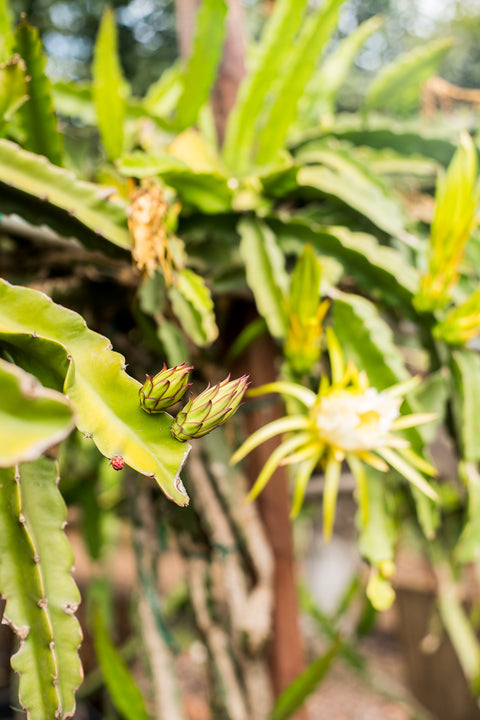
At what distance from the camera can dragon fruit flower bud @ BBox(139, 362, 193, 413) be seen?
1.03 ft

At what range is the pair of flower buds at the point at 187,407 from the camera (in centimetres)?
31

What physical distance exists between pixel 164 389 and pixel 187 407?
0.02 metres

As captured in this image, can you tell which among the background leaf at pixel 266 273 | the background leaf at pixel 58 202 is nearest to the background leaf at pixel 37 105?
the background leaf at pixel 58 202

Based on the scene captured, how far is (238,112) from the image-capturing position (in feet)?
2.41

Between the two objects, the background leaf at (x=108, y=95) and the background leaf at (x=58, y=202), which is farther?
the background leaf at (x=108, y=95)

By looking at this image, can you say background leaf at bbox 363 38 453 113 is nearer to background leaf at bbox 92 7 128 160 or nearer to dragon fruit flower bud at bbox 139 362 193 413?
background leaf at bbox 92 7 128 160

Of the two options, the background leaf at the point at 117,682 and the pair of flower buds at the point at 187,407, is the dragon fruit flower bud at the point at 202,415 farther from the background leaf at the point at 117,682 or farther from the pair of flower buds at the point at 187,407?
the background leaf at the point at 117,682

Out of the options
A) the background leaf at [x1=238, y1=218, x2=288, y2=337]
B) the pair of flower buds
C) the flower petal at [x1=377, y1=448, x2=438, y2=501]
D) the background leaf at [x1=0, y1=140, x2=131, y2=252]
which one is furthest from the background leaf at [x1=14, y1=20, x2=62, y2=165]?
the flower petal at [x1=377, y1=448, x2=438, y2=501]

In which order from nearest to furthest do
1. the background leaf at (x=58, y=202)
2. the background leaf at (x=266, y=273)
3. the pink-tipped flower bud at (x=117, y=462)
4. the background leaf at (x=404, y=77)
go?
the pink-tipped flower bud at (x=117, y=462) → the background leaf at (x=58, y=202) → the background leaf at (x=266, y=273) → the background leaf at (x=404, y=77)

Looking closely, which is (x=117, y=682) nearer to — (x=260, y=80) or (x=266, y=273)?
(x=266, y=273)

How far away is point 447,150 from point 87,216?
51cm

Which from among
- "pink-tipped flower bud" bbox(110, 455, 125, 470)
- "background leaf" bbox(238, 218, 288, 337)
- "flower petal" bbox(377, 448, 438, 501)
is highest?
"pink-tipped flower bud" bbox(110, 455, 125, 470)

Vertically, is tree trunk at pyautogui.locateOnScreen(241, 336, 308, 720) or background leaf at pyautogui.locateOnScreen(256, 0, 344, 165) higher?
background leaf at pyautogui.locateOnScreen(256, 0, 344, 165)

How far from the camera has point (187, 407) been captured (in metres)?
0.32
